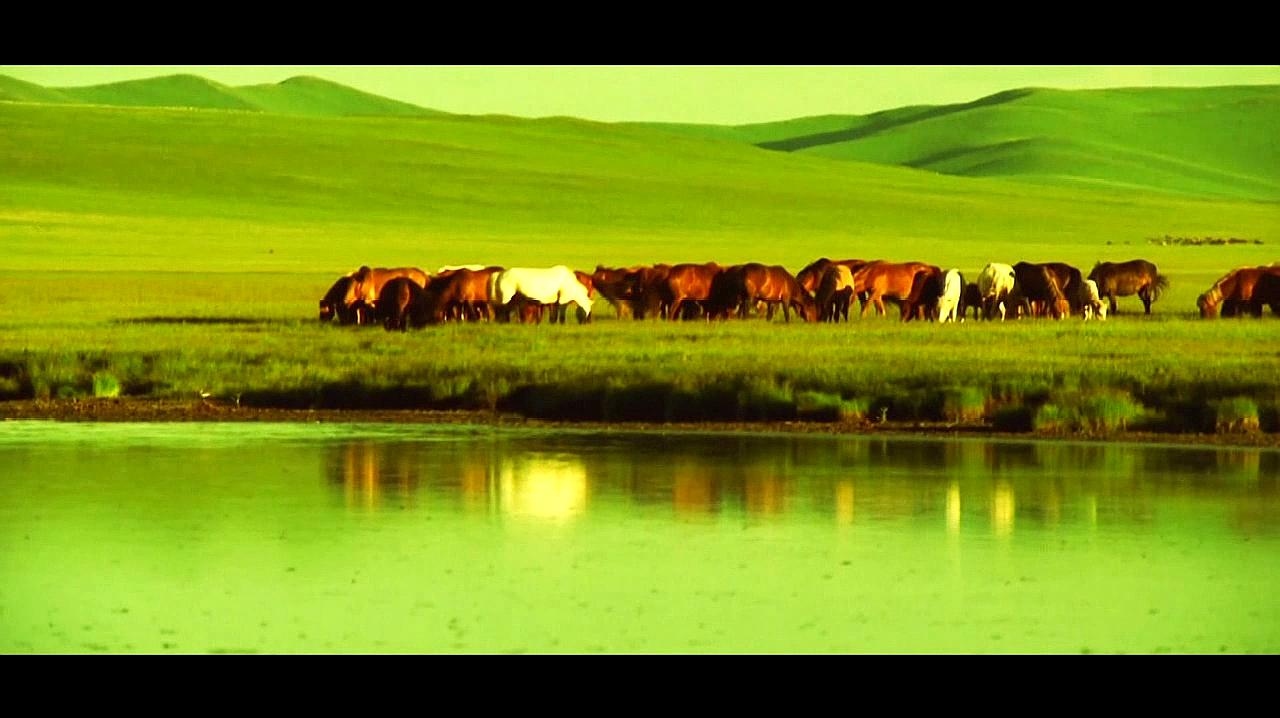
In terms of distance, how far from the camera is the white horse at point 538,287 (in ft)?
133

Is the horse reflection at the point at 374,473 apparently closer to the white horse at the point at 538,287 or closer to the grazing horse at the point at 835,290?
the white horse at the point at 538,287

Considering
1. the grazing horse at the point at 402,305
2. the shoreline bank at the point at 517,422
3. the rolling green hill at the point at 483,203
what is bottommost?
the shoreline bank at the point at 517,422

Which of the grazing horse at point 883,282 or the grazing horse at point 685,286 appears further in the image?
the grazing horse at point 883,282

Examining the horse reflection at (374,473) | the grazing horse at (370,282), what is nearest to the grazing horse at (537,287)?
the grazing horse at (370,282)

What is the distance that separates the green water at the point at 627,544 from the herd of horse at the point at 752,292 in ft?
50.2

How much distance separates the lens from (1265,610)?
15070 mm

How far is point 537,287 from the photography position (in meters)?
40.9

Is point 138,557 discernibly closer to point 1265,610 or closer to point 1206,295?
point 1265,610

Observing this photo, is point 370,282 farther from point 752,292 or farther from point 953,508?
point 953,508

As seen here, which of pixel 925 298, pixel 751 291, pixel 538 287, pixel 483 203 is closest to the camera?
pixel 538 287

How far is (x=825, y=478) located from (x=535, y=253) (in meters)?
53.6

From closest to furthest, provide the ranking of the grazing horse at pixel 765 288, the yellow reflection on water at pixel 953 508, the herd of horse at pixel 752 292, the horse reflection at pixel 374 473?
the yellow reflection on water at pixel 953 508, the horse reflection at pixel 374 473, the herd of horse at pixel 752 292, the grazing horse at pixel 765 288

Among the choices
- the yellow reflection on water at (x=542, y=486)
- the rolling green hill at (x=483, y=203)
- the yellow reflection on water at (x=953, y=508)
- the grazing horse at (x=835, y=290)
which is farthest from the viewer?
the rolling green hill at (x=483, y=203)

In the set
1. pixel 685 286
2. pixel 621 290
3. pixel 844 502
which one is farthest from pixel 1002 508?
pixel 621 290
